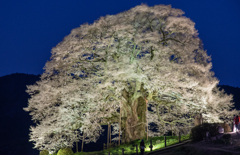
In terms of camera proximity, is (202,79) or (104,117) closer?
(202,79)

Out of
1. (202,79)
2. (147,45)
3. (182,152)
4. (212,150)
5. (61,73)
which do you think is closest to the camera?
(212,150)

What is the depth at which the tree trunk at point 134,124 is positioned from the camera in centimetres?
1538

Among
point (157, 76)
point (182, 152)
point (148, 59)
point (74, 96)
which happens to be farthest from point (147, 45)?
point (182, 152)

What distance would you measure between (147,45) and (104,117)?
6.18 metres

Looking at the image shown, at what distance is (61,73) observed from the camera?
15.8 meters

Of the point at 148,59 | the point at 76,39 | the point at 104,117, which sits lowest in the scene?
the point at 104,117

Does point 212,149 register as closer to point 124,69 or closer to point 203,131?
point 203,131

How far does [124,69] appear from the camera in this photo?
1412 cm

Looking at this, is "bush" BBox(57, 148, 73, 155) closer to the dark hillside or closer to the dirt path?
the dirt path

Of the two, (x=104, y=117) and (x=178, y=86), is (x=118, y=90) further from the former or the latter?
(x=178, y=86)

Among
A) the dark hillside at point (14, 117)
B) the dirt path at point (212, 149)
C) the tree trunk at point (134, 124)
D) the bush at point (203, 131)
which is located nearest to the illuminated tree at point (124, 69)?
the tree trunk at point (134, 124)

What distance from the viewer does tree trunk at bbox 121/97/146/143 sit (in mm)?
15375

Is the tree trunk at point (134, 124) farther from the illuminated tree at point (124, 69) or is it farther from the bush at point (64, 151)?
the bush at point (64, 151)

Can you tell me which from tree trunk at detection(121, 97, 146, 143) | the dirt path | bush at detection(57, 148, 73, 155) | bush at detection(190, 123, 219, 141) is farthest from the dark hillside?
the dirt path
